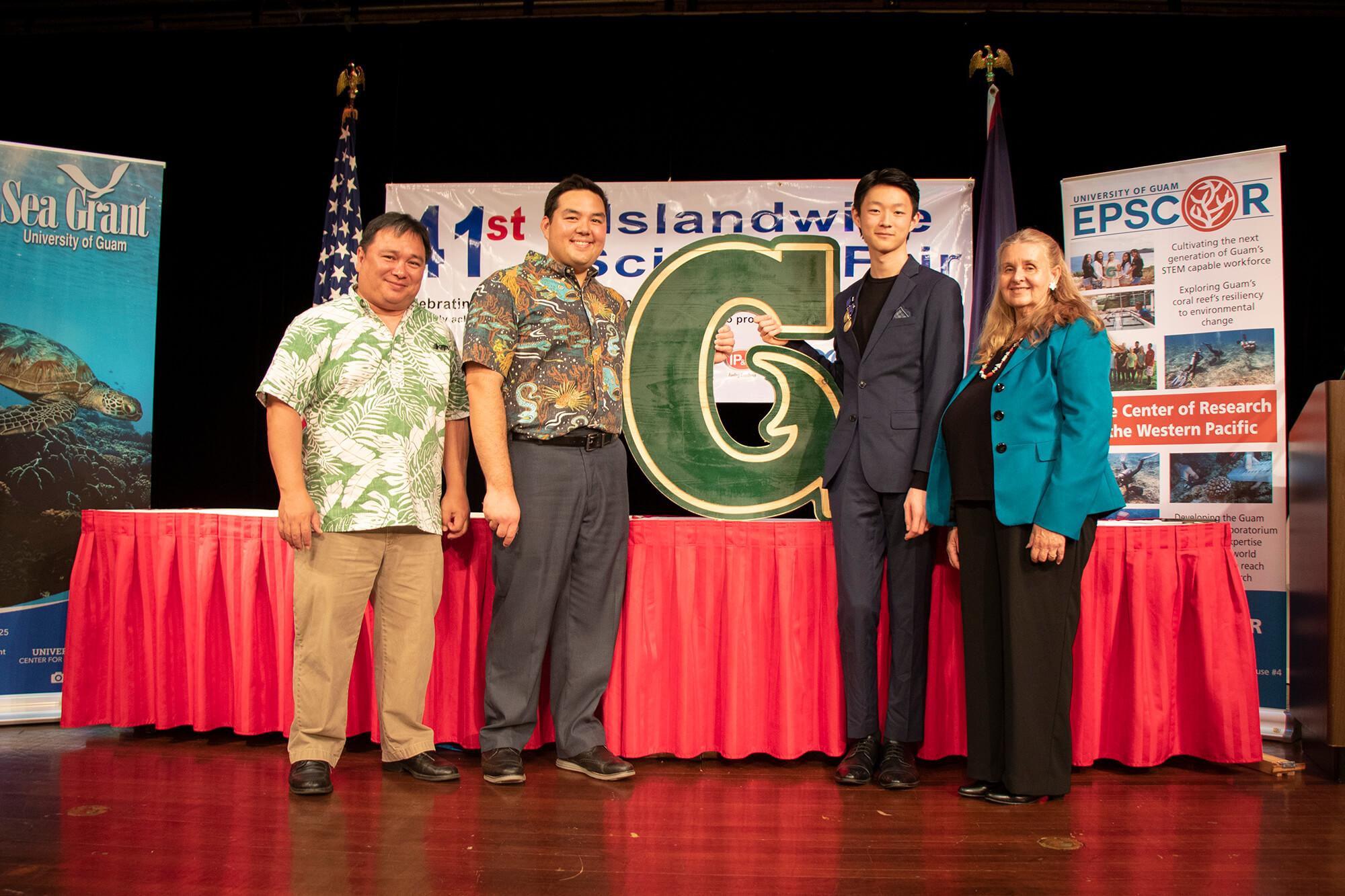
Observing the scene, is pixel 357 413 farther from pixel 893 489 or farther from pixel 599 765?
pixel 893 489

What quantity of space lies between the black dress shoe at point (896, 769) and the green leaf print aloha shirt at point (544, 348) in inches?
50.2

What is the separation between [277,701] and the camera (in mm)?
2633

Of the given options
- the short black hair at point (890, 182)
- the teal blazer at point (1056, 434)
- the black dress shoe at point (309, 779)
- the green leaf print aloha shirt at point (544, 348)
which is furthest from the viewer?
the short black hair at point (890, 182)

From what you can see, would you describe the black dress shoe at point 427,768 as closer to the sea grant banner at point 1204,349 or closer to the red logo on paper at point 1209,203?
the sea grant banner at point 1204,349

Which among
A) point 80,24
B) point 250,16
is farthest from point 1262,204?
point 80,24

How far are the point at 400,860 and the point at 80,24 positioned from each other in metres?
5.55

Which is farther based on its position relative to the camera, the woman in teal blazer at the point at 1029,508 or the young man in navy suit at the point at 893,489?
the young man in navy suit at the point at 893,489

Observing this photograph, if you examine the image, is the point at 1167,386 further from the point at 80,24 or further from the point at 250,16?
the point at 80,24

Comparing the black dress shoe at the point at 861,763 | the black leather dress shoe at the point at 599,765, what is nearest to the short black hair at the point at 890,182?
the black dress shoe at the point at 861,763

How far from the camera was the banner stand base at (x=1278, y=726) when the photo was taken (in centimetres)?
295

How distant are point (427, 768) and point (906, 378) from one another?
6.07ft

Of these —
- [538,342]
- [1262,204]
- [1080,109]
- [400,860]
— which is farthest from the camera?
[1080,109]

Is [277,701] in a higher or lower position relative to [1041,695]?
lower

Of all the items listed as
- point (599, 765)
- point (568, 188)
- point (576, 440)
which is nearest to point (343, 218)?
point (568, 188)
